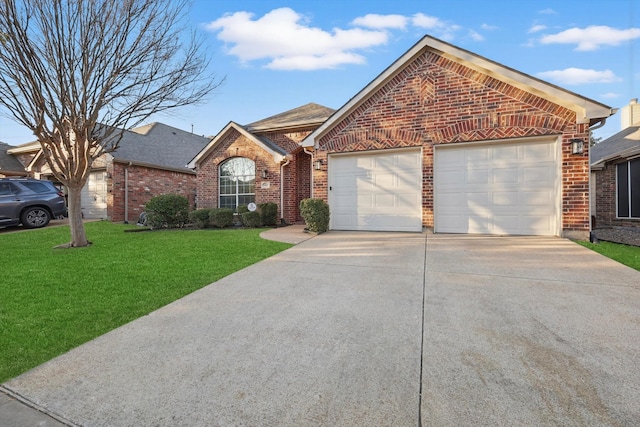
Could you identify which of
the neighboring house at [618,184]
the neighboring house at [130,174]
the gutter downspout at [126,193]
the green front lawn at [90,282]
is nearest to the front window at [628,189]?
the neighboring house at [618,184]

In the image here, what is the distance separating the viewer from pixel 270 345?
2.53 metres

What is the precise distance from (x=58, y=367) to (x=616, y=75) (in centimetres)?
1833

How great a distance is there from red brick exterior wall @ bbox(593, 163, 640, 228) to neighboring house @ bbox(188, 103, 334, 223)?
1185cm

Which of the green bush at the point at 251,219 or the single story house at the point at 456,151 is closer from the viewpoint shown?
the single story house at the point at 456,151

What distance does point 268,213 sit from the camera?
433 inches

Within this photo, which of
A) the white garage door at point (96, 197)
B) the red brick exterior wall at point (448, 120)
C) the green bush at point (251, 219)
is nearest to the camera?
the red brick exterior wall at point (448, 120)

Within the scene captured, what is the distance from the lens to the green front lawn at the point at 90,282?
2678 millimetres

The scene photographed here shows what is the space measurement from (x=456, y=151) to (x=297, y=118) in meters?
6.88

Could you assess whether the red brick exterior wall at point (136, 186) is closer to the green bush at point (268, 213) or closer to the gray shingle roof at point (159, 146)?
the gray shingle roof at point (159, 146)

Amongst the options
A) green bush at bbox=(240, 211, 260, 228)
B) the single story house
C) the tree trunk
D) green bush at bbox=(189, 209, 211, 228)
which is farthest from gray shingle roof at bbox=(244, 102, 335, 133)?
the tree trunk

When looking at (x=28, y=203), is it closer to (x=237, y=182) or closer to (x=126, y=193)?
(x=126, y=193)

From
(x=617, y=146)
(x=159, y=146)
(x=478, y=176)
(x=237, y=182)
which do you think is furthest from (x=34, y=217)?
(x=617, y=146)

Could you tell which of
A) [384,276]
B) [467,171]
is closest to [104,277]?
[384,276]

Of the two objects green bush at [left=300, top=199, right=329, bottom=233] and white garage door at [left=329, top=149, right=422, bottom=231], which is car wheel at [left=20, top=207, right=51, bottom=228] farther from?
white garage door at [left=329, top=149, right=422, bottom=231]
